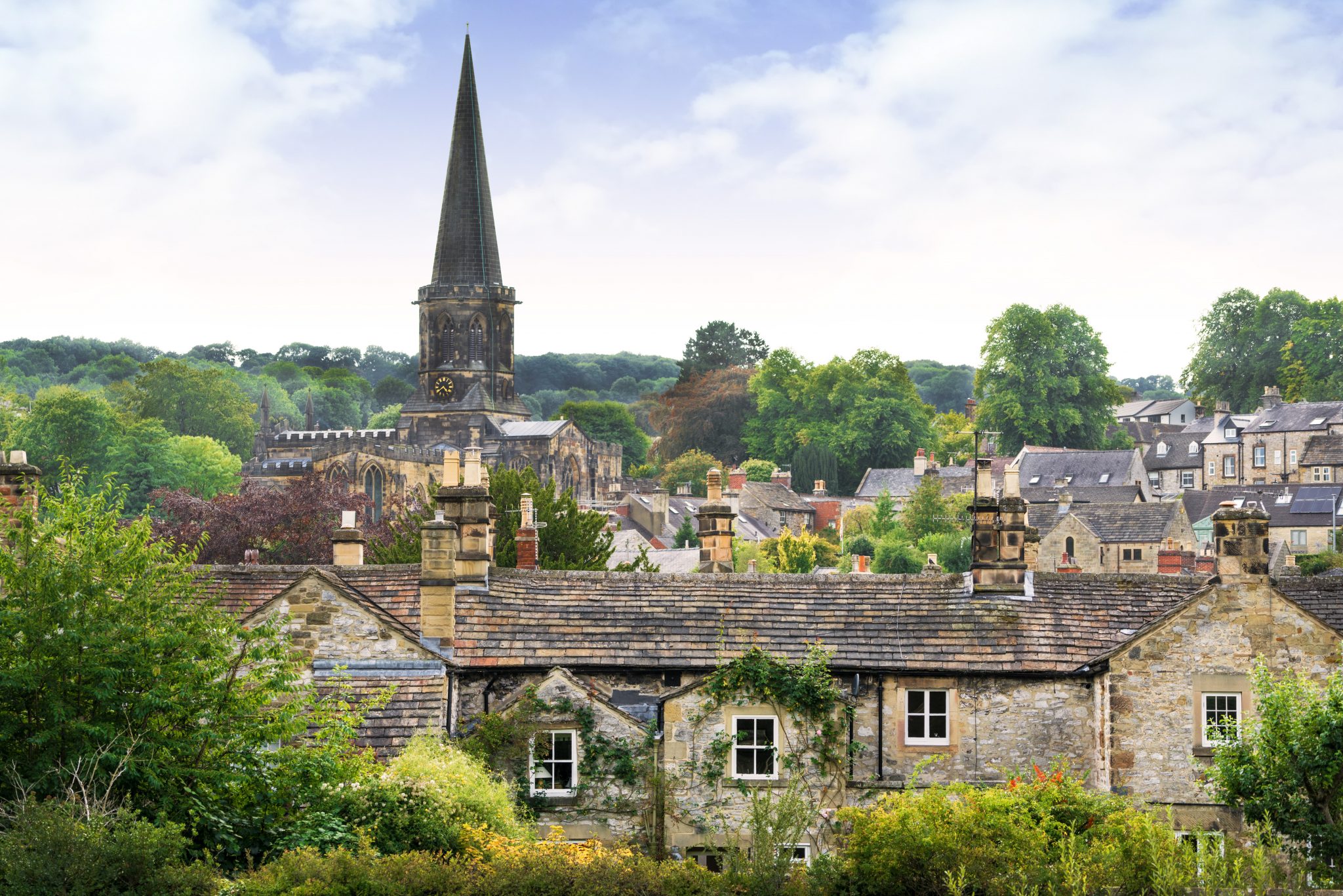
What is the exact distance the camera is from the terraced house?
21.3 meters

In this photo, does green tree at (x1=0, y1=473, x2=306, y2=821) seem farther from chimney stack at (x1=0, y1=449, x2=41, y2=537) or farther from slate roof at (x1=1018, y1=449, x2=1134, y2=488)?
slate roof at (x1=1018, y1=449, x2=1134, y2=488)

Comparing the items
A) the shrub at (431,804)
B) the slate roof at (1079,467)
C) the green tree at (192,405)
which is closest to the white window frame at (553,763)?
the shrub at (431,804)

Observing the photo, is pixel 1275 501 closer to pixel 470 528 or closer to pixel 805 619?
pixel 805 619

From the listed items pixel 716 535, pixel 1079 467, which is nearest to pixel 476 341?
pixel 1079 467

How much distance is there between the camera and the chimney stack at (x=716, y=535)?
1151 inches

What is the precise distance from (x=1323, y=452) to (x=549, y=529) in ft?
247

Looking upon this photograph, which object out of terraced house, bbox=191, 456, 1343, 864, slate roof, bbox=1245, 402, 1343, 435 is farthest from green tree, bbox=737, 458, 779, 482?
terraced house, bbox=191, 456, 1343, 864

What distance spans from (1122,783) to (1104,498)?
77742 mm

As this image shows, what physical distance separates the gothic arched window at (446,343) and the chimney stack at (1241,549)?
98.1 m

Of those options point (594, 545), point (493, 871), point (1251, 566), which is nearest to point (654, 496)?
point (594, 545)

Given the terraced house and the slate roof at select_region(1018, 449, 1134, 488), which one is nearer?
the terraced house

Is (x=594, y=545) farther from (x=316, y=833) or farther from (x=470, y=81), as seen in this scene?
(x=470, y=81)

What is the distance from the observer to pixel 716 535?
29.6m

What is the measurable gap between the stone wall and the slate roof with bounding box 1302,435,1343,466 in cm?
8668
